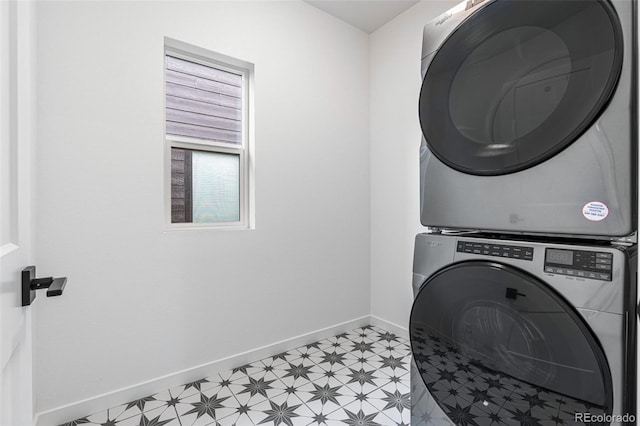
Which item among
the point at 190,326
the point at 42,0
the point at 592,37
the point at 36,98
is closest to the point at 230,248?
the point at 190,326

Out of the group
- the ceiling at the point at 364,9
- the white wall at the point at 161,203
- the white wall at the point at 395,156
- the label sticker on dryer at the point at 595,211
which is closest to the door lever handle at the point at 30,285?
the white wall at the point at 161,203

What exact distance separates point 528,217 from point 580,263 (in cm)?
17

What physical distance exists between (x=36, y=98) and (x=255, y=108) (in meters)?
1.10

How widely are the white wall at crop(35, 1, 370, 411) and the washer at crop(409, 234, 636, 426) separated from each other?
4.00 ft

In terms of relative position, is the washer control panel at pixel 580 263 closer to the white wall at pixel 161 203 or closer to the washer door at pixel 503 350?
the washer door at pixel 503 350

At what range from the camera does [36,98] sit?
1.45m

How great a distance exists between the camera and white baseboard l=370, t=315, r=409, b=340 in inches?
96.9

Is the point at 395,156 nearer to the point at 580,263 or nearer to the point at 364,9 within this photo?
the point at 364,9

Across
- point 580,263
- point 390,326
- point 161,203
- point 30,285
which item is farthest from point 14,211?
point 390,326

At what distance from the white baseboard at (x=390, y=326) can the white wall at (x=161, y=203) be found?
0.27 metres

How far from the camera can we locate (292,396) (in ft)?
5.61

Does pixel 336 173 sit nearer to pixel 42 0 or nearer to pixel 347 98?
pixel 347 98

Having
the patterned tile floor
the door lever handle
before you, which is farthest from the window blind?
the patterned tile floor

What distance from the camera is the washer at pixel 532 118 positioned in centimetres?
79
